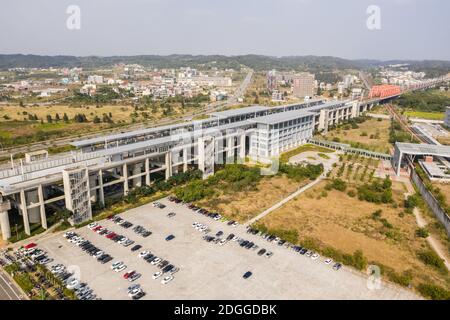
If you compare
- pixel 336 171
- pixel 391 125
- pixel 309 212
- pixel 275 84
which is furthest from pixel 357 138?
pixel 275 84

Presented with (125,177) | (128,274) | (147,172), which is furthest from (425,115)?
(128,274)

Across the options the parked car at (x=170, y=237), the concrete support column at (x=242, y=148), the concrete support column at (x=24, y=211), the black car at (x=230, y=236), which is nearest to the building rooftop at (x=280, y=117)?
the concrete support column at (x=242, y=148)

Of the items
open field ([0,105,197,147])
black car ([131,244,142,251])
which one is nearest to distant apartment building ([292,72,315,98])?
open field ([0,105,197,147])

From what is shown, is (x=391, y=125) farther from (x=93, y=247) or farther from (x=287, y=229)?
(x=93, y=247)

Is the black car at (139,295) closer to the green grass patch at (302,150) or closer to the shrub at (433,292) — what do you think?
the shrub at (433,292)

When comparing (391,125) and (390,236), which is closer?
(390,236)

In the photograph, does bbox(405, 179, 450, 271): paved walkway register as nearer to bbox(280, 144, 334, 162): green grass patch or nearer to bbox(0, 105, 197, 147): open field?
bbox(280, 144, 334, 162): green grass patch
